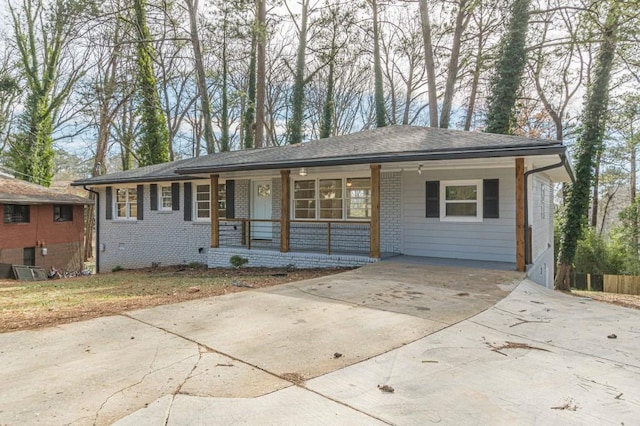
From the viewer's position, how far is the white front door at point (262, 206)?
13.5 metres

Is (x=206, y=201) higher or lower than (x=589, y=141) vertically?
lower

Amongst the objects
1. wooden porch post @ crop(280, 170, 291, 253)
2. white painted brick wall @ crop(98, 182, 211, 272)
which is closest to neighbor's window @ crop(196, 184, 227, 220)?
white painted brick wall @ crop(98, 182, 211, 272)

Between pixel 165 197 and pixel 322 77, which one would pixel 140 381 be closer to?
pixel 165 197

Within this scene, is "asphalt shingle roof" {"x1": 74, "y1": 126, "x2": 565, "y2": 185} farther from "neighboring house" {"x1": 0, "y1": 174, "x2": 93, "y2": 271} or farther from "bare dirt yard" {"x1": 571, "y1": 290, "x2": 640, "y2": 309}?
"neighboring house" {"x1": 0, "y1": 174, "x2": 93, "y2": 271}

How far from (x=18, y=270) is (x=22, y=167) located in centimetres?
1059

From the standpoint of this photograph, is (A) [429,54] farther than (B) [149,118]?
No

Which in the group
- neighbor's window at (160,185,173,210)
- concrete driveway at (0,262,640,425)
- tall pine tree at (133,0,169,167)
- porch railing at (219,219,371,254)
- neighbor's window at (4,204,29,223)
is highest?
tall pine tree at (133,0,169,167)

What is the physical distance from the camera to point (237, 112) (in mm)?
28156

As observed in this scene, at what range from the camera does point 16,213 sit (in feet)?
60.3

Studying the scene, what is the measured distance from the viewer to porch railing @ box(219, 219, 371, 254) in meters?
11.5

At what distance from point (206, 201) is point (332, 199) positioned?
500 centimetres

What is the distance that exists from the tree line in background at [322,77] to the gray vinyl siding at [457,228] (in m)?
6.69

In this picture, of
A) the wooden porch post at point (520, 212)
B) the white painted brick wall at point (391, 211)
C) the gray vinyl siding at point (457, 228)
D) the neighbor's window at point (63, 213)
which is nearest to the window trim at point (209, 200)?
the white painted brick wall at point (391, 211)

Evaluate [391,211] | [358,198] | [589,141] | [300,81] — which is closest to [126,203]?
[358,198]
